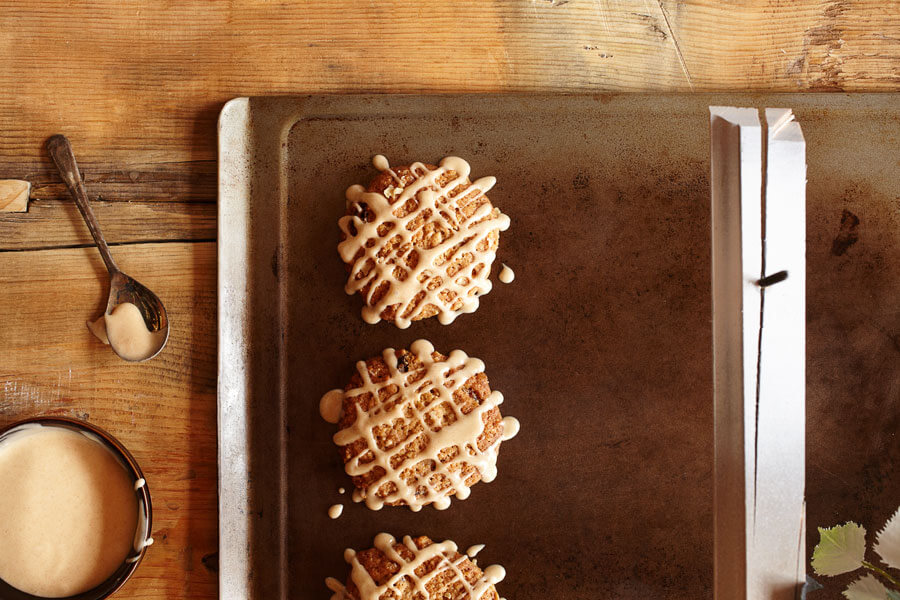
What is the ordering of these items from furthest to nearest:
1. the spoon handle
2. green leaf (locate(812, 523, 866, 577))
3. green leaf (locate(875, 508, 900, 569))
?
1. the spoon handle
2. green leaf (locate(812, 523, 866, 577))
3. green leaf (locate(875, 508, 900, 569))

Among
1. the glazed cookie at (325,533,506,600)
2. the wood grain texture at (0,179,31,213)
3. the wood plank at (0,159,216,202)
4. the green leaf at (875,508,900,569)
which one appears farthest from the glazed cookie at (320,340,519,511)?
the wood grain texture at (0,179,31,213)

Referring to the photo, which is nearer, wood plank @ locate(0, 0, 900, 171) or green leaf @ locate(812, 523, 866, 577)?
green leaf @ locate(812, 523, 866, 577)

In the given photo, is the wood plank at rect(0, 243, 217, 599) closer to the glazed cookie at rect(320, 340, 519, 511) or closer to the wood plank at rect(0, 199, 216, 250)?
the wood plank at rect(0, 199, 216, 250)

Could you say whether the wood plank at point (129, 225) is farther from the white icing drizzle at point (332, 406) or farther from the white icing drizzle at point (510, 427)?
the white icing drizzle at point (510, 427)

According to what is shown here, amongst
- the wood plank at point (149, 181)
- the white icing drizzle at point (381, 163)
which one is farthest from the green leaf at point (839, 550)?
the wood plank at point (149, 181)

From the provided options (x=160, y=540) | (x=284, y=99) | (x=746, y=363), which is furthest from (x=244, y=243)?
(x=746, y=363)
